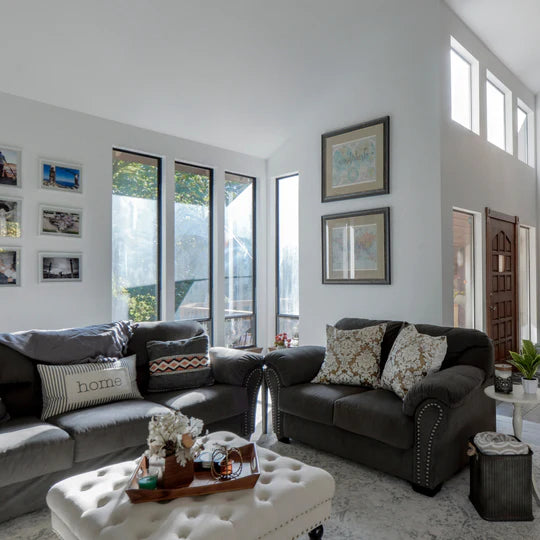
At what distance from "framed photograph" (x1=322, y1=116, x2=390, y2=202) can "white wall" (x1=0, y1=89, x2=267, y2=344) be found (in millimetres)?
1473

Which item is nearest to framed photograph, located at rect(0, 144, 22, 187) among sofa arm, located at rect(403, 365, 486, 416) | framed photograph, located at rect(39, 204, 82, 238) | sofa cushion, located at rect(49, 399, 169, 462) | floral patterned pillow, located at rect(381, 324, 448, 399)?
framed photograph, located at rect(39, 204, 82, 238)

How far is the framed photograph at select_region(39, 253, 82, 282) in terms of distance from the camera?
3.65 m

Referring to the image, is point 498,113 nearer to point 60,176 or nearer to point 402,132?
point 402,132

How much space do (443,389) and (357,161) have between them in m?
2.64

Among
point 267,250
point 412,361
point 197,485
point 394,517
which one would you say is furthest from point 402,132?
point 197,485

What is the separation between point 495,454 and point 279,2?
346cm

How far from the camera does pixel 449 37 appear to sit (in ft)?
13.6

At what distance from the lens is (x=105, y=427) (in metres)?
2.52

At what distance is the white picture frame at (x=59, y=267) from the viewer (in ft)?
12.0

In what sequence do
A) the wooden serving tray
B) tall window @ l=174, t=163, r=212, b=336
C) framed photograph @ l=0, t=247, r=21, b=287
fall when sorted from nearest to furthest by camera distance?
1. the wooden serving tray
2. framed photograph @ l=0, t=247, r=21, b=287
3. tall window @ l=174, t=163, r=212, b=336

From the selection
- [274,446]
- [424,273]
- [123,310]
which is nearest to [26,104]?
[123,310]

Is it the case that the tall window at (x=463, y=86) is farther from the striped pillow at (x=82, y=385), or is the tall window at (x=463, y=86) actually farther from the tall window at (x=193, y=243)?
the striped pillow at (x=82, y=385)

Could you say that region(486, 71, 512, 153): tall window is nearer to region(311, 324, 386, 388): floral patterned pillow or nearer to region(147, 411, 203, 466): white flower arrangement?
region(311, 324, 386, 388): floral patterned pillow

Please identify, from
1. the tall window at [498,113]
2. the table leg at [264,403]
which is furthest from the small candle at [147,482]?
the tall window at [498,113]
